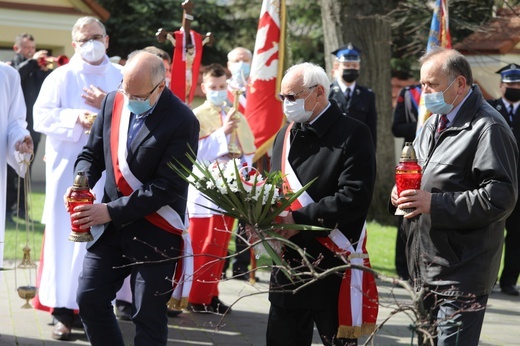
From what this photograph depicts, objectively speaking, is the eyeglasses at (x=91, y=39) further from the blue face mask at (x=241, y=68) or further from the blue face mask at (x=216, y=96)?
the blue face mask at (x=241, y=68)

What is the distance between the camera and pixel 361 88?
35.3 ft

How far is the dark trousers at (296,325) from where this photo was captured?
223 inches

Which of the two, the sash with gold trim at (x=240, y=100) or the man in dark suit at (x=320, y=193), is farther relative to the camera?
the sash with gold trim at (x=240, y=100)

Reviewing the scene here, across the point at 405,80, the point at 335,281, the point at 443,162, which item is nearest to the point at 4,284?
the point at 335,281

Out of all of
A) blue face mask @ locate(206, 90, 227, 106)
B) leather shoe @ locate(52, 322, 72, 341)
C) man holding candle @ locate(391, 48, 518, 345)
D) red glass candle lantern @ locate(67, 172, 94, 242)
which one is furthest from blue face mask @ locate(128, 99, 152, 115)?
blue face mask @ locate(206, 90, 227, 106)

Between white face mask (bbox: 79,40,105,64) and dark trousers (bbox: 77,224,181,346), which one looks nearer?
dark trousers (bbox: 77,224,181,346)

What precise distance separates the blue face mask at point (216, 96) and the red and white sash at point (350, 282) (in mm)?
3167

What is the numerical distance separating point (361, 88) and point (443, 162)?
5.72 meters

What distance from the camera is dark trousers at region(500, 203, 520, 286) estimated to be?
10312 mm

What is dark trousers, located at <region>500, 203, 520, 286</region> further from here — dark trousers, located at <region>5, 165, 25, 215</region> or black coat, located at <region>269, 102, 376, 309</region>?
dark trousers, located at <region>5, 165, 25, 215</region>

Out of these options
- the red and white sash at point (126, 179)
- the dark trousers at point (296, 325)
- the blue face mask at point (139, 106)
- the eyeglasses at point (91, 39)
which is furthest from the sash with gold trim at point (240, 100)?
the dark trousers at point (296, 325)

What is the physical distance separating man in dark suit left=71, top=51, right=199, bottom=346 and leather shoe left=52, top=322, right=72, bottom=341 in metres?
1.62

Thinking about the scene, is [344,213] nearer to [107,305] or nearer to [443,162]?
[443,162]

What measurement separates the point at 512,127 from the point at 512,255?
4.54 ft
